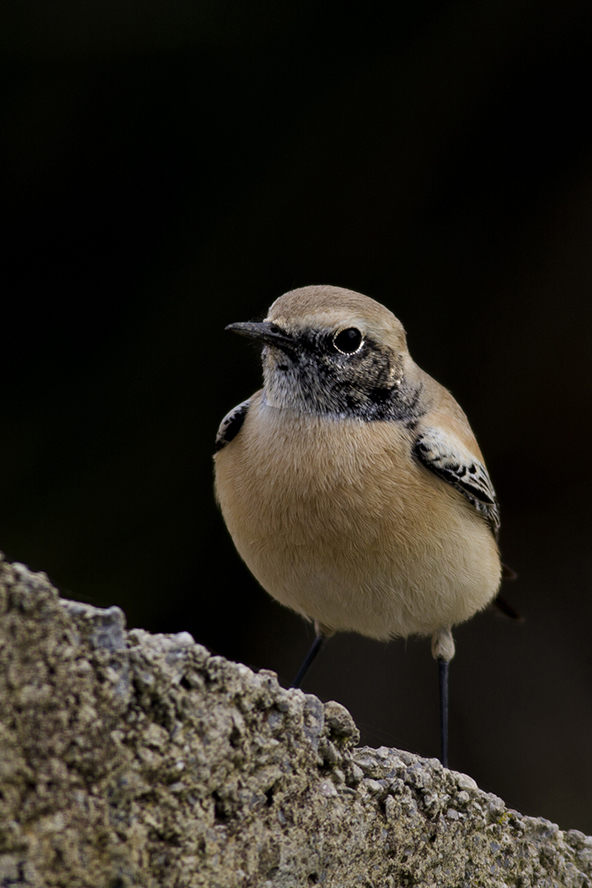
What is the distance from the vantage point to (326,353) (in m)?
3.57

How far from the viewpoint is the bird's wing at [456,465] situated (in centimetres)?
371

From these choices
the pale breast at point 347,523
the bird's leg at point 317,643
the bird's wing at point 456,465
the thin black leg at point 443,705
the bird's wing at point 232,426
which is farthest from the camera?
the bird's leg at point 317,643

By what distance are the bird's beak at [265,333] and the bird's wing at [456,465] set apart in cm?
73

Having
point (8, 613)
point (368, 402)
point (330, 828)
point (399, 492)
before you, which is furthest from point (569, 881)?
point (8, 613)

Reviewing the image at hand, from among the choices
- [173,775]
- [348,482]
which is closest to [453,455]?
[348,482]

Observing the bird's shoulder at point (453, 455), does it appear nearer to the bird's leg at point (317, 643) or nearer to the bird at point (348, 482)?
the bird at point (348, 482)

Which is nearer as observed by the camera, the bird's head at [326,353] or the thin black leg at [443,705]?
the bird's head at [326,353]

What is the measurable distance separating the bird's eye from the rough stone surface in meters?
1.80

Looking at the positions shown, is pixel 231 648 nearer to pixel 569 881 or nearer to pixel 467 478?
pixel 467 478

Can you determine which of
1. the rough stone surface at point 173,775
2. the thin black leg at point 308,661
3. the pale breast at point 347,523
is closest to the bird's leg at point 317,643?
the thin black leg at point 308,661

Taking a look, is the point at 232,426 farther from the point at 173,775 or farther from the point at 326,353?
the point at 173,775

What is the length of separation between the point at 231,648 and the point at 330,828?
492 centimetres

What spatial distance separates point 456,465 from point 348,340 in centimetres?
74

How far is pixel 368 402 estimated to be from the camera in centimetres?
371
